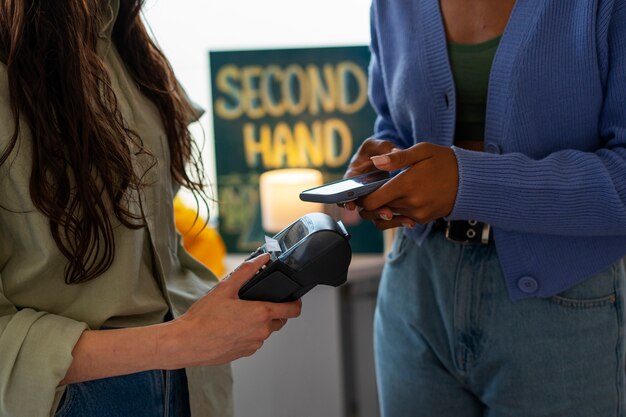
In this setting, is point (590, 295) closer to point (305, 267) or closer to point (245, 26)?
point (305, 267)

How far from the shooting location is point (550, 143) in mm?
1003

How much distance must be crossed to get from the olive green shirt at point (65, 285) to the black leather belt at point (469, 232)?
14.2 inches

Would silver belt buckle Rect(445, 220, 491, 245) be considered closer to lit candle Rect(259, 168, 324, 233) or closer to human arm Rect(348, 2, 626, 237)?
human arm Rect(348, 2, 626, 237)

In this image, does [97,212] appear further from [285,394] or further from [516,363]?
[285,394]

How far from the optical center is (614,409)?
1017 mm

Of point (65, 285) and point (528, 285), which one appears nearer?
point (65, 285)

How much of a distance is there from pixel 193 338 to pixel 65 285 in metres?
0.15

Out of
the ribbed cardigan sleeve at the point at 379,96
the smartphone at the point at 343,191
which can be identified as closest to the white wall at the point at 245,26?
the ribbed cardigan sleeve at the point at 379,96

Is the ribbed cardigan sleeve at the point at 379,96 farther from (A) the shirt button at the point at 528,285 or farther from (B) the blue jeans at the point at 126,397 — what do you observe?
(B) the blue jeans at the point at 126,397

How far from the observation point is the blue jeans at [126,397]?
0.84 metres

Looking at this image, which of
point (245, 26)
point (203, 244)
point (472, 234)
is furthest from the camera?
point (245, 26)

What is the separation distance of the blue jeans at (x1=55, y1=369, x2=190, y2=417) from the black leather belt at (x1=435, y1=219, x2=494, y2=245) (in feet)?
1.34

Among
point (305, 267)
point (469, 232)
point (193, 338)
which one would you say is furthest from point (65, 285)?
point (469, 232)

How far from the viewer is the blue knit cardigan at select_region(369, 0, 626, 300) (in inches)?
37.1
